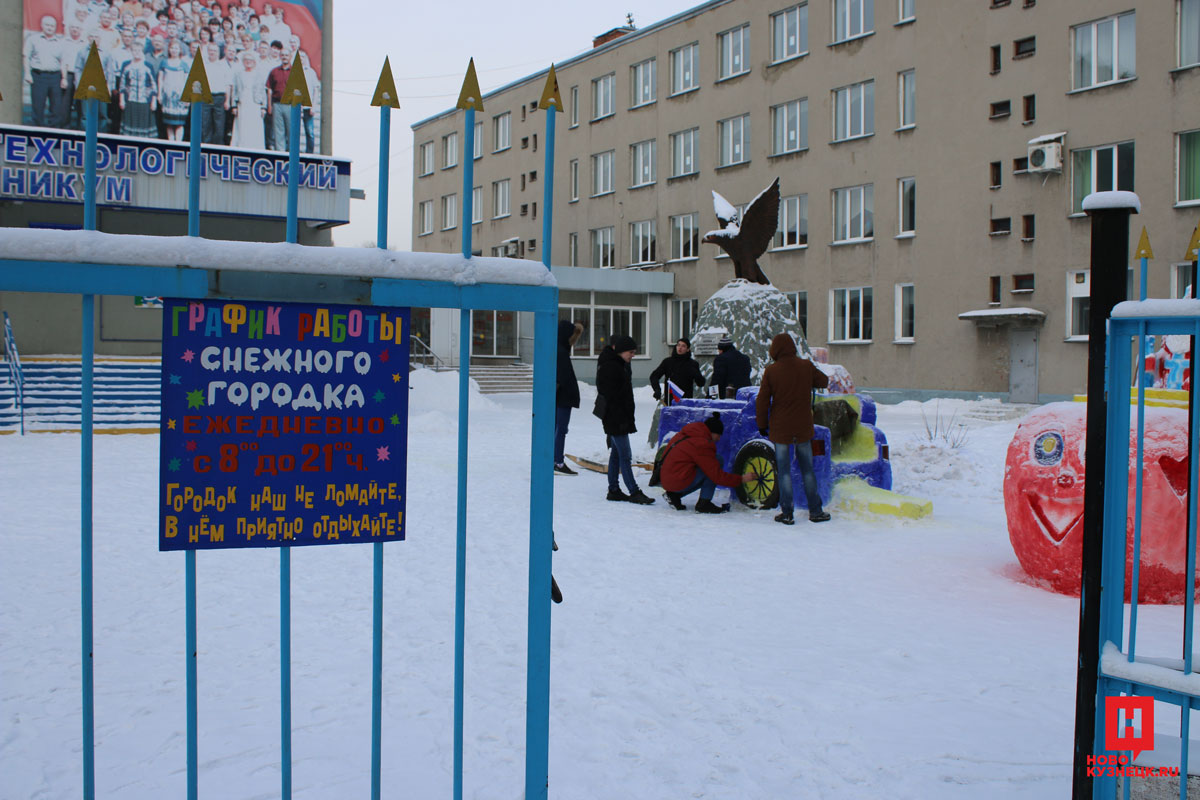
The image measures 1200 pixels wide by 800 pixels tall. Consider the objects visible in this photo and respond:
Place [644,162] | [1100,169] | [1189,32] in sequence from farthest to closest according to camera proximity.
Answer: [644,162], [1100,169], [1189,32]

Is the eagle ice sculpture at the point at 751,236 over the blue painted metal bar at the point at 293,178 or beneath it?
over

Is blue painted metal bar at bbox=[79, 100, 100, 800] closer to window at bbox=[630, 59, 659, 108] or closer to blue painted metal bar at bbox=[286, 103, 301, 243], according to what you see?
blue painted metal bar at bbox=[286, 103, 301, 243]

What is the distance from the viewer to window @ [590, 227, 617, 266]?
33031 mm

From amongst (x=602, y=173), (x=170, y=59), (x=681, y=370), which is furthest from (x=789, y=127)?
(x=681, y=370)

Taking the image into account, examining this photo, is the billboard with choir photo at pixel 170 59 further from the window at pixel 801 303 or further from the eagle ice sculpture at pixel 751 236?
the window at pixel 801 303

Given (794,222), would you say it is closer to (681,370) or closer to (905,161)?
(905,161)

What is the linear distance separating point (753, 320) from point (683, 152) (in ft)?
62.2

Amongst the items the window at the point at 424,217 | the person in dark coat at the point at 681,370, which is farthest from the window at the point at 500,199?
the person in dark coat at the point at 681,370

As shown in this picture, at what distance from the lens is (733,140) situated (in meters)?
28.3

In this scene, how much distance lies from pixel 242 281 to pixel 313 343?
197mm

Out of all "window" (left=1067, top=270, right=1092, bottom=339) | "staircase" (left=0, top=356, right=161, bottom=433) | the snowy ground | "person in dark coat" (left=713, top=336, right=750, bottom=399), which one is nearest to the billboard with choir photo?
"staircase" (left=0, top=356, right=161, bottom=433)

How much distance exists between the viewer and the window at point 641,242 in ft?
103

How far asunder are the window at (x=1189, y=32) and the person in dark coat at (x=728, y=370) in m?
14.4

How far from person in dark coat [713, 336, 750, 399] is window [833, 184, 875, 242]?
15102 millimetres
